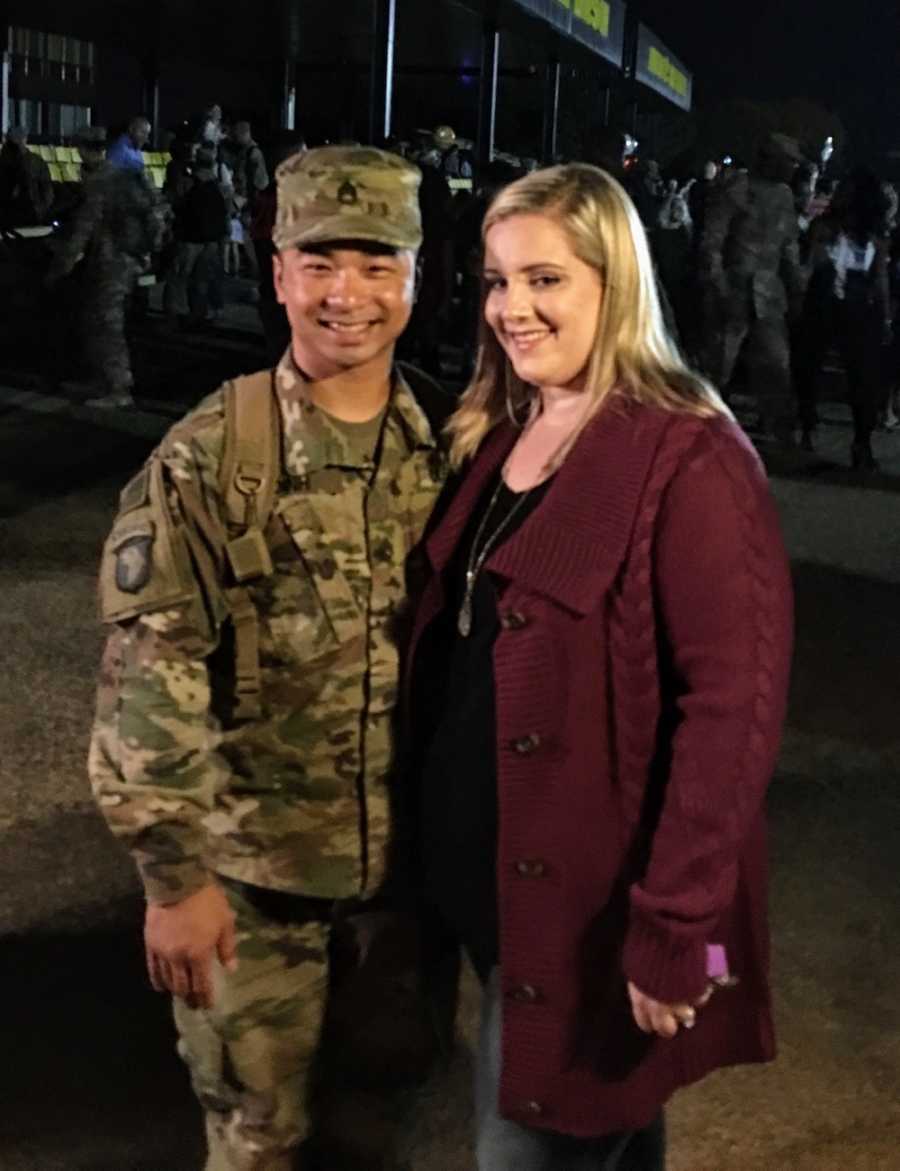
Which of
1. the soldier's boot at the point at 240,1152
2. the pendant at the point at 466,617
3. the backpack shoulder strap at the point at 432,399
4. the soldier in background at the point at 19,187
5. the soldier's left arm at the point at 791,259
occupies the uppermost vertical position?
the soldier in background at the point at 19,187

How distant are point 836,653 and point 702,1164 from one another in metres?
3.70

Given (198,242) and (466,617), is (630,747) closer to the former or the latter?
(466,617)

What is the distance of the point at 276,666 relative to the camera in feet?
7.11

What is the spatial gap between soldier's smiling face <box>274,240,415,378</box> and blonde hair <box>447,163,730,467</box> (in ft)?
0.62

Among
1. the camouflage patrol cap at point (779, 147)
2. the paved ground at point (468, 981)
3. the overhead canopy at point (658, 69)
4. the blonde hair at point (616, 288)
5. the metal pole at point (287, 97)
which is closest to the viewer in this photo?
the blonde hair at point (616, 288)

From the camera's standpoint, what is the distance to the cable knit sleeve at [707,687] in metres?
1.85

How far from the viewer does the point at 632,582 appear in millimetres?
1890

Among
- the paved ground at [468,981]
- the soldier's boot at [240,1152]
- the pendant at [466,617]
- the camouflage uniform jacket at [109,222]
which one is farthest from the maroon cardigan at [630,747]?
the camouflage uniform jacket at [109,222]

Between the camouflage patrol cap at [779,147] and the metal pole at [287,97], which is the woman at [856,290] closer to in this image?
the camouflage patrol cap at [779,147]

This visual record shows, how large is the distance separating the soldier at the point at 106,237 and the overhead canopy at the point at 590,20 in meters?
9.24

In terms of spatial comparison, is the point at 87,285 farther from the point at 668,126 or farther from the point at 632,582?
the point at 668,126

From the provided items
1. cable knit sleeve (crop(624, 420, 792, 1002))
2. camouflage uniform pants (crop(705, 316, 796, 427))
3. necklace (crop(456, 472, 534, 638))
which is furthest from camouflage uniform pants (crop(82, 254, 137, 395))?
cable knit sleeve (crop(624, 420, 792, 1002))

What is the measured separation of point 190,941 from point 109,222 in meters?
9.42

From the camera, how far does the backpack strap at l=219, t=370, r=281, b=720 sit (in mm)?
2070
